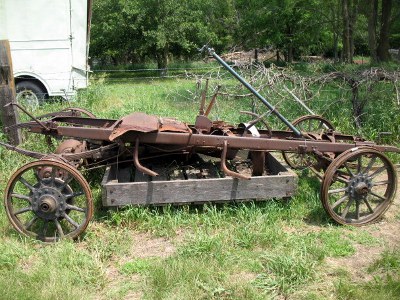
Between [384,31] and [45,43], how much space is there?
16660 millimetres

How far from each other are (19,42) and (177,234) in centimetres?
866

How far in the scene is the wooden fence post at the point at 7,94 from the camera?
6234mm

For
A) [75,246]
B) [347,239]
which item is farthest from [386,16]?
[75,246]

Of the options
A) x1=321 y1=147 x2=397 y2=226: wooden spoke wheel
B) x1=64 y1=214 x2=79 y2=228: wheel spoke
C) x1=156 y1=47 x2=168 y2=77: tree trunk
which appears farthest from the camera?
x1=156 y1=47 x2=168 y2=77: tree trunk

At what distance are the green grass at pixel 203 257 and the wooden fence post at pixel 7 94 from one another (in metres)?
2.01

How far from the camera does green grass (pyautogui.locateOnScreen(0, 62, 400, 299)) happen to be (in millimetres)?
3373

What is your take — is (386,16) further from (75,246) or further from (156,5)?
(75,246)

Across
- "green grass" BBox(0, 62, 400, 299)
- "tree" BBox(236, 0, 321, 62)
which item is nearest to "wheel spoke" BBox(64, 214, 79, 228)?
"green grass" BBox(0, 62, 400, 299)

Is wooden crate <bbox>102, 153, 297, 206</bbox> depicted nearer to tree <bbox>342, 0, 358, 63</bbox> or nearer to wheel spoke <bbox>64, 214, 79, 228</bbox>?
wheel spoke <bbox>64, 214, 79, 228</bbox>

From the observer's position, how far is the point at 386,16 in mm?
20469

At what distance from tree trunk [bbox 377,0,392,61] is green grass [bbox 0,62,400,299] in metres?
18.3

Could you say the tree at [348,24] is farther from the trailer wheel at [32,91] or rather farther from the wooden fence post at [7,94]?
the wooden fence post at [7,94]

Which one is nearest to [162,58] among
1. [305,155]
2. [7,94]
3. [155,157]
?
[7,94]

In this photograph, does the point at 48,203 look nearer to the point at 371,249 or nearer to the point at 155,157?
the point at 155,157
